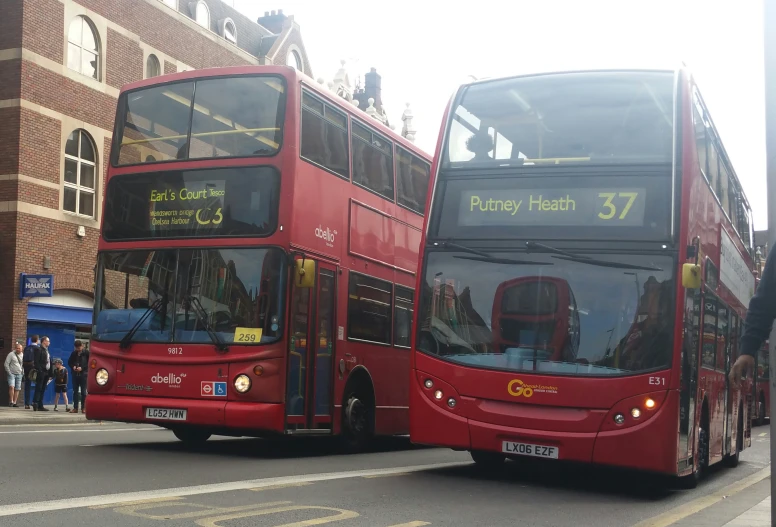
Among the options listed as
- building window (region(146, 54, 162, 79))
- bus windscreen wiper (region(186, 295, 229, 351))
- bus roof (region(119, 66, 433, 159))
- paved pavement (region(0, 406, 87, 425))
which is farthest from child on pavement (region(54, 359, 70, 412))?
bus windscreen wiper (region(186, 295, 229, 351))

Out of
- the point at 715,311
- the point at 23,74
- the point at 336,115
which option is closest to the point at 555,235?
the point at 715,311

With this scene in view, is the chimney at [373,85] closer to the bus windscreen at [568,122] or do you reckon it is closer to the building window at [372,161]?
the building window at [372,161]

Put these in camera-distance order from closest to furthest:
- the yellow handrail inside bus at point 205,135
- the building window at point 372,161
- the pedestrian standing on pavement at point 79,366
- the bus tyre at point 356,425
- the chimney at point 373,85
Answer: the yellow handrail inside bus at point 205,135 → the bus tyre at point 356,425 → the building window at point 372,161 → the pedestrian standing on pavement at point 79,366 → the chimney at point 373,85

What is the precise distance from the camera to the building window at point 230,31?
3866 cm

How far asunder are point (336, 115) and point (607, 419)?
5.72 m

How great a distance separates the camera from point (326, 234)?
44.4 feet

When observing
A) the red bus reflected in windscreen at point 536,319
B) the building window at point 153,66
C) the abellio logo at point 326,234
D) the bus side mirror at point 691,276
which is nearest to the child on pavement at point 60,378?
the building window at point 153,66

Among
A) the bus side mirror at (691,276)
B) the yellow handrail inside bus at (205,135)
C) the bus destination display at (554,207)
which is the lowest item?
the bus side mirror at (691,276)

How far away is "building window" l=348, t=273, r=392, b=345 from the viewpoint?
47.1 ft

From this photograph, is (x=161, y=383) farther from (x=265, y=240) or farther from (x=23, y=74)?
(x=23, y=74)

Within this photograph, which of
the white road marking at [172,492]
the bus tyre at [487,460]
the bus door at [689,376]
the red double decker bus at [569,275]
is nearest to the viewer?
the white road marking at [172,492]

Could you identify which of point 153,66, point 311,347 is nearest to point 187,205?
point 311,347

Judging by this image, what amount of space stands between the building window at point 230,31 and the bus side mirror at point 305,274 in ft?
90.7

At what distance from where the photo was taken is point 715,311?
12969mm
